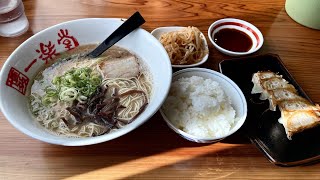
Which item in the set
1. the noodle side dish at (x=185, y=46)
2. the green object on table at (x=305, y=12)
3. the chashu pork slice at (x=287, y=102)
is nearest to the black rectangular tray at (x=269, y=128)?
the chashu pork slice at (x=287, y=102)

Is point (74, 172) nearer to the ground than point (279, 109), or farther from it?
nearer to the ground

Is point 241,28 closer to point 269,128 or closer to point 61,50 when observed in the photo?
point 269,128

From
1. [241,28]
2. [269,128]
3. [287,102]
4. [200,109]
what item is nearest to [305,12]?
[241,28]

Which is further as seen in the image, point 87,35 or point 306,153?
point 87,35

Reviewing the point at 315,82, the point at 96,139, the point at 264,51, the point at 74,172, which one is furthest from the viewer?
the point at 264,51

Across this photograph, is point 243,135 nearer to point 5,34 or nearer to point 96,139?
point 96,139

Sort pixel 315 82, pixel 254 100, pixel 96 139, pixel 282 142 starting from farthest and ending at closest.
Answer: pixel 315 82 → pixel 254 100 → pixel 282 142 → pixel 96 139

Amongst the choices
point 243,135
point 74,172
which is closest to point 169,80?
point 243,135
